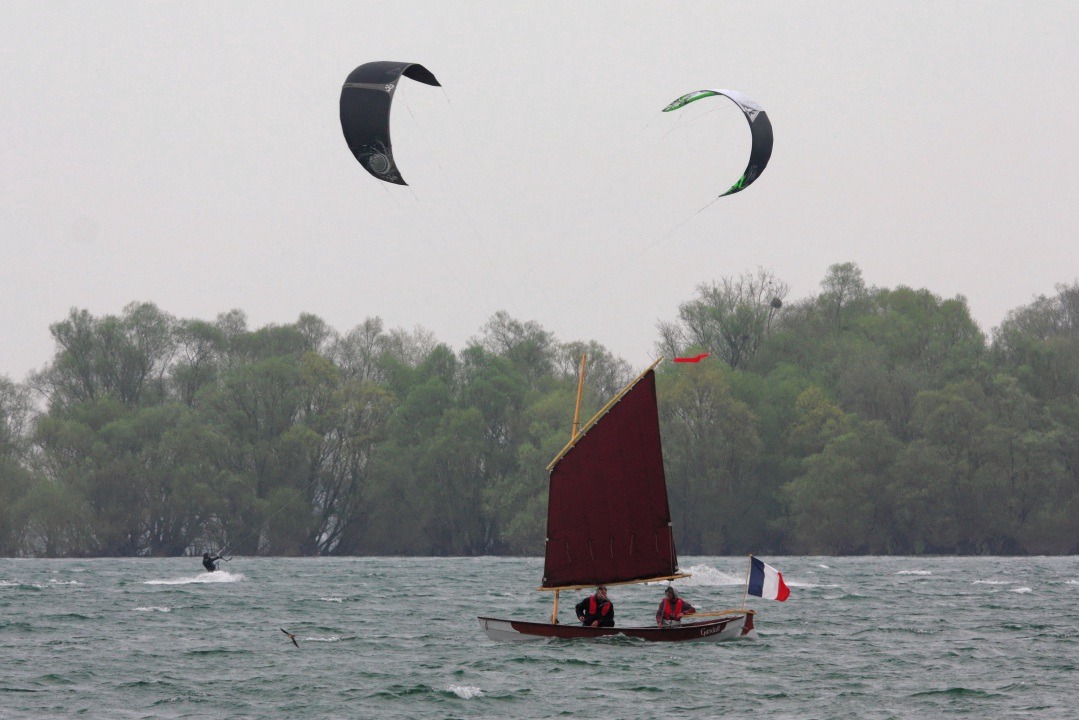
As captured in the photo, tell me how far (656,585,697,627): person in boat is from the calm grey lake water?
30.2 inches

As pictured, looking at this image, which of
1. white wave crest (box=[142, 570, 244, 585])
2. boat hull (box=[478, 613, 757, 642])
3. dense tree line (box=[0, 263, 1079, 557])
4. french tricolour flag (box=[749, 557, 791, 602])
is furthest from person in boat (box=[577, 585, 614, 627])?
dense tree line (box=[0, 263, 1079, 557])

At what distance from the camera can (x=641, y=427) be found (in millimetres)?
33031

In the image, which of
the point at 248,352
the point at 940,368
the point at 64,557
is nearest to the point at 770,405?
the point at 940,368

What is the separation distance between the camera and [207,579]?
67250 mm

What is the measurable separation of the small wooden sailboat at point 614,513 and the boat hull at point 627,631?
23 millimetres

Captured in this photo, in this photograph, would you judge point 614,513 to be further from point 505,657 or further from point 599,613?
point 505,657

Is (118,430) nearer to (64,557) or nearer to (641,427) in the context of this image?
(64,557)

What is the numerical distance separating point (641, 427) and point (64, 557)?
72.8 m

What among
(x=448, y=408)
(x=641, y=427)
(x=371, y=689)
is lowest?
(x=371, y=689)

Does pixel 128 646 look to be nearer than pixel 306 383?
Yes

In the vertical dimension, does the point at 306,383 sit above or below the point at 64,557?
above

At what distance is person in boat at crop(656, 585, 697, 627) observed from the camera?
33.2 m

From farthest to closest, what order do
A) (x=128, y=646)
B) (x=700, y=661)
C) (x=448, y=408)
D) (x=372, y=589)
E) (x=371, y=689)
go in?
(x=448, y=408) < (x=372, y=589) < (x=128, y=646) < (x=700, y=661) < (x=371, y=689)

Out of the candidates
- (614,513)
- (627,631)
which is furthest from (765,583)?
(614,513)
